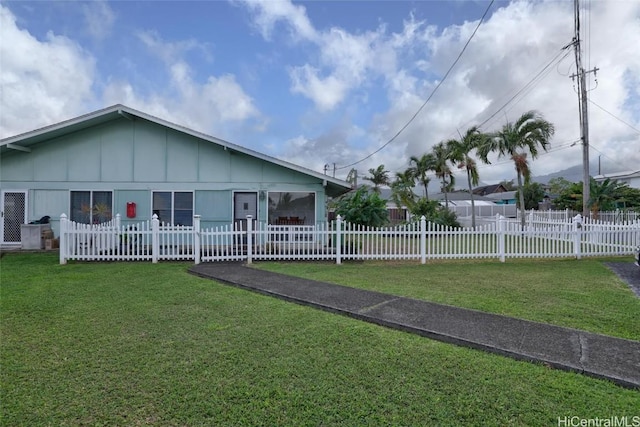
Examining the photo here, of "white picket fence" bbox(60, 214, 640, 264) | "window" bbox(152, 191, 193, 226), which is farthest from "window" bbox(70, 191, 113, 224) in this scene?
"white picket fence" bbox(60, 214, 640, 264)

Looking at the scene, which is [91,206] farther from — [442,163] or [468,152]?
[442,163]

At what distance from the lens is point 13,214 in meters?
12.2

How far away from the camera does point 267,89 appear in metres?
15.7

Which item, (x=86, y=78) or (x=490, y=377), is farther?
(x=86, y=78)

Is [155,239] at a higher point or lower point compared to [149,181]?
lower

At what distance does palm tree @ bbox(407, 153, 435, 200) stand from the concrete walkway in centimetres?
2479

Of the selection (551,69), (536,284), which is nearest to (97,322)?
(536,284)

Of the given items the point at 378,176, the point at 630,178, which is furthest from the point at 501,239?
the point at 378,176

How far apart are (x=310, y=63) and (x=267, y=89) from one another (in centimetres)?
234

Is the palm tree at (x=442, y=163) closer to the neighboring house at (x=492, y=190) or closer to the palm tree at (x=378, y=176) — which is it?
the palm tree at (x=378, y=176)

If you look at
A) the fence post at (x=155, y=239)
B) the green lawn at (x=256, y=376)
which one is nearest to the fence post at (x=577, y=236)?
the green lawn at (x=256, y=376)

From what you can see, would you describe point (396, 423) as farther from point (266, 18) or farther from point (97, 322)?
point (266, 18)

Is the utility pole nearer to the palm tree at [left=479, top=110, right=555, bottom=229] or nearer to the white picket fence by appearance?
the palm tree at [left=479, top=110, right=555, bottom=229]

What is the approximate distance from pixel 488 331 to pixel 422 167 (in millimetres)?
27153
